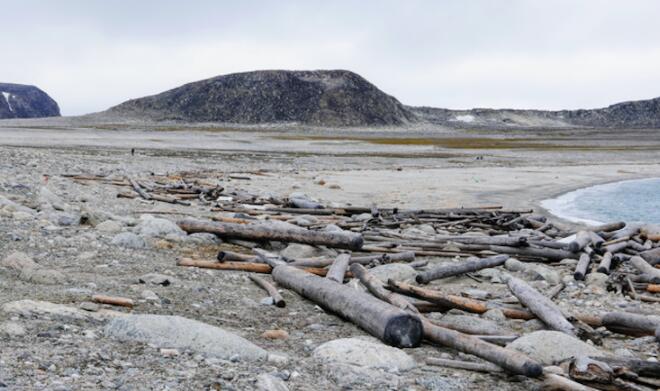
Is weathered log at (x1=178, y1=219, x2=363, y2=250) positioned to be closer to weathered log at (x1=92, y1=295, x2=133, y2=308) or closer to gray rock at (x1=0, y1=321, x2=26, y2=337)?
weathered log at (x1=92, y1=295, x2=133, y2=308)

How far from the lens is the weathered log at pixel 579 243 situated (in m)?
9.73

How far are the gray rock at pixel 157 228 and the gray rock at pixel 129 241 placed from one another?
56 cm

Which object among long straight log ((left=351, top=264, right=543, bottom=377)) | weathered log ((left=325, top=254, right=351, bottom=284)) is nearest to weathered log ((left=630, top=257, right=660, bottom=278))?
weathered log ((left=325, top=254, right=351, bottom=284))

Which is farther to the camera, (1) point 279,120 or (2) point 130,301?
(1) point 279,120

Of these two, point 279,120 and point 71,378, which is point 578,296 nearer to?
point 71,378

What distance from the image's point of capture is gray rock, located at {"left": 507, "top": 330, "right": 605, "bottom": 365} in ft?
16.1

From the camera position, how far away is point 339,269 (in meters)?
7.38

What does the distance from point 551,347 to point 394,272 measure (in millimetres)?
3037

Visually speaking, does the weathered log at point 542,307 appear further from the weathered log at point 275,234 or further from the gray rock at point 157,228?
the gray rock at point 157,228

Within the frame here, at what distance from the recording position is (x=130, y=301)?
566 cm

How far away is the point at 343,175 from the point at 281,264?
18023 millimetres

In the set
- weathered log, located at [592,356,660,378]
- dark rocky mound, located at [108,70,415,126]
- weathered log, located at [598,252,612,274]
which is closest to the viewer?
weathered log, located at [592,356,660,378]

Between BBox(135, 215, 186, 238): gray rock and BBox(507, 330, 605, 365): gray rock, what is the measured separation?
5.99 meters

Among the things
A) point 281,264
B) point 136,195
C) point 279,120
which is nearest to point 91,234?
point 281,264
